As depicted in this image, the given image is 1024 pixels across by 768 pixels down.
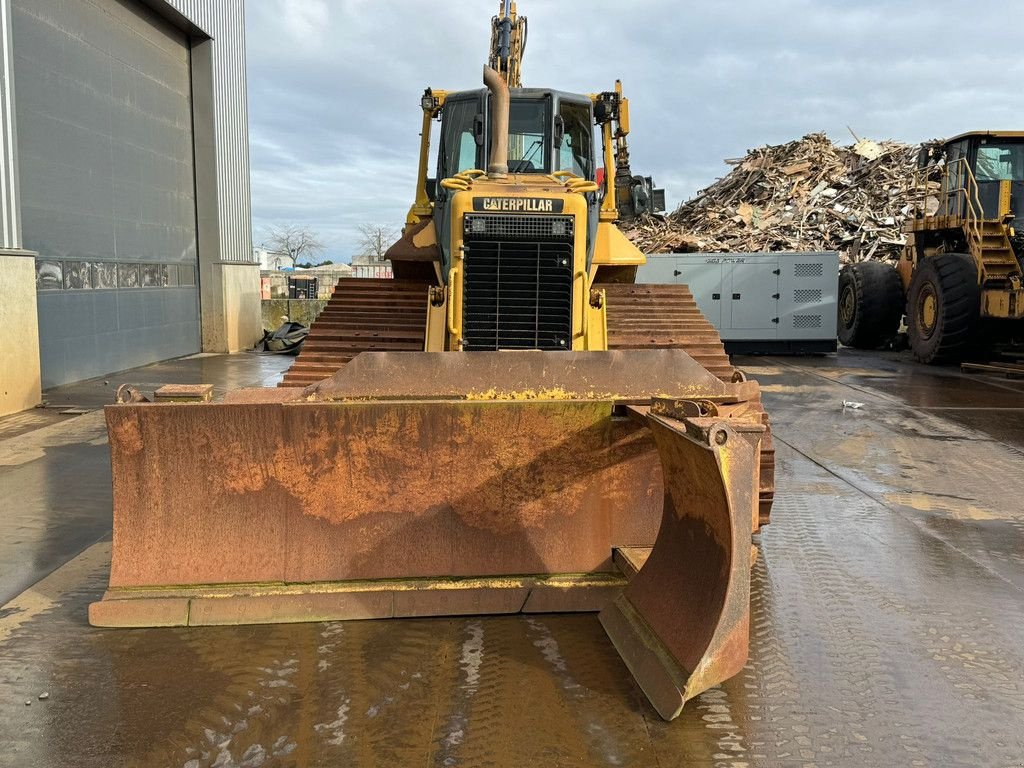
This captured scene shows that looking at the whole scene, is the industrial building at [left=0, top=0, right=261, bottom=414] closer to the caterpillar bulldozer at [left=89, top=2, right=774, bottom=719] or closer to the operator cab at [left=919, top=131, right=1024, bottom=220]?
the caterpillar bulldozer at [left=89, top=2, right=774, bottom=719]

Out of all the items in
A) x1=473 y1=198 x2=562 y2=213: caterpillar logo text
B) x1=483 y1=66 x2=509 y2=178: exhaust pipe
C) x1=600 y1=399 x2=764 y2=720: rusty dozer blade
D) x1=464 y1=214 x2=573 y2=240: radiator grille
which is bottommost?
x1=600 y1=399 x2=764 y2=720: rusty dozer blade

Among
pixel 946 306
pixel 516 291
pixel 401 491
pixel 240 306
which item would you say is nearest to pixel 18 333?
pixel 516 291

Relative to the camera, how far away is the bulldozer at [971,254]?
1420 centimetres

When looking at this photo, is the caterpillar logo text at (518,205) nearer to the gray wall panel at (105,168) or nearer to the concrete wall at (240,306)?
the gray wall panel at (105,168)

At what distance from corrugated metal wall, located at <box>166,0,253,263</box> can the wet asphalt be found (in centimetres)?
1305

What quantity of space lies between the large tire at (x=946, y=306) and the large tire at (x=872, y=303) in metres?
2.41

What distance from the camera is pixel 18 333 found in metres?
10.0

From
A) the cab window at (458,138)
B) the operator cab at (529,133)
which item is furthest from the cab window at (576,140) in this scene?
the cab window at (458,138)

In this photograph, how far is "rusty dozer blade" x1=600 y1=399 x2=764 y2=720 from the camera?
3.09 m

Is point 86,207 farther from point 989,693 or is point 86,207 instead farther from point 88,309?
point 989,693

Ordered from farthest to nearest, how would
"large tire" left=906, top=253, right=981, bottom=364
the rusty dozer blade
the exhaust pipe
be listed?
"large tire" left=906, top=253, right=981, bottom=364
the exhaust pipe
the rusty dozer blade

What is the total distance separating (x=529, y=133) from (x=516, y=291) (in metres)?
1.56

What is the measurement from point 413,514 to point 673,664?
1.42 meters

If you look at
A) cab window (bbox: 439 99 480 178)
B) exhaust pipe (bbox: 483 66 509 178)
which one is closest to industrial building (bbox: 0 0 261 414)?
cab window (bbox: 439 99 480 178)
